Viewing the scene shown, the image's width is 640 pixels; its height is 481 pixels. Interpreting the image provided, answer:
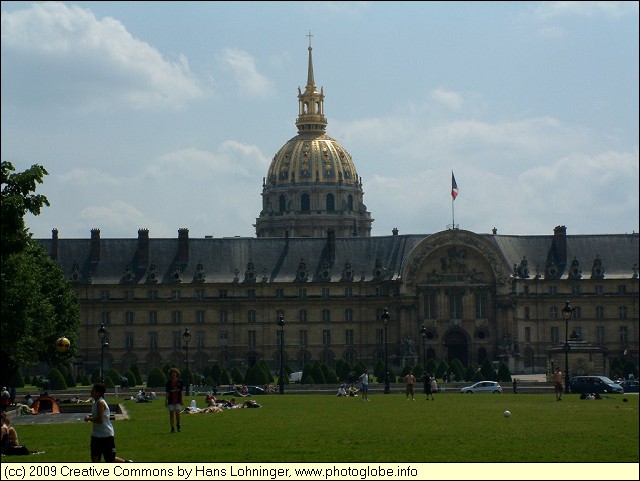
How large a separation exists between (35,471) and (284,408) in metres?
30.2

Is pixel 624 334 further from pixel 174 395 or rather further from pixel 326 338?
pixel 174 395

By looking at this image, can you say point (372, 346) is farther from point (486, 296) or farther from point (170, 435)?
point (170, 435)

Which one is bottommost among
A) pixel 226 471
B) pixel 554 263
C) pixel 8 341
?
pixel 226 471

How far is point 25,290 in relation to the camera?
203 ft

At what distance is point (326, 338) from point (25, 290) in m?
78.0

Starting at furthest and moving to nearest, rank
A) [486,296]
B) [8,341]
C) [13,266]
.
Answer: [486,296] < [8,341] < [13,266]

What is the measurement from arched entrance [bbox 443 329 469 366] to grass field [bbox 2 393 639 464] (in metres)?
81.4

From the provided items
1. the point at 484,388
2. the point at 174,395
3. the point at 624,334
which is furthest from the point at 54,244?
the point at 174,395

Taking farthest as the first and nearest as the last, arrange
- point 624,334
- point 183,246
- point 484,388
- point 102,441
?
1. point 183,246
2. point 624,334
3. point 484,388
4. point 102,441

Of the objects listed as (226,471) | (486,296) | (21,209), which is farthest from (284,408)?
(486,296)

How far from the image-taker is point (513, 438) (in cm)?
3609

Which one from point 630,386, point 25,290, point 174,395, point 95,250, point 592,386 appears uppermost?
point 95,250

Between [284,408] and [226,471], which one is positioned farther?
[284,408]

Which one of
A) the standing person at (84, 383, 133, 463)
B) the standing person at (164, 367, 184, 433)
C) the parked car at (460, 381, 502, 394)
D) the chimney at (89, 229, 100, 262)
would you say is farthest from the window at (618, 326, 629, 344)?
the standing person at (84, 383, 133, 463)
